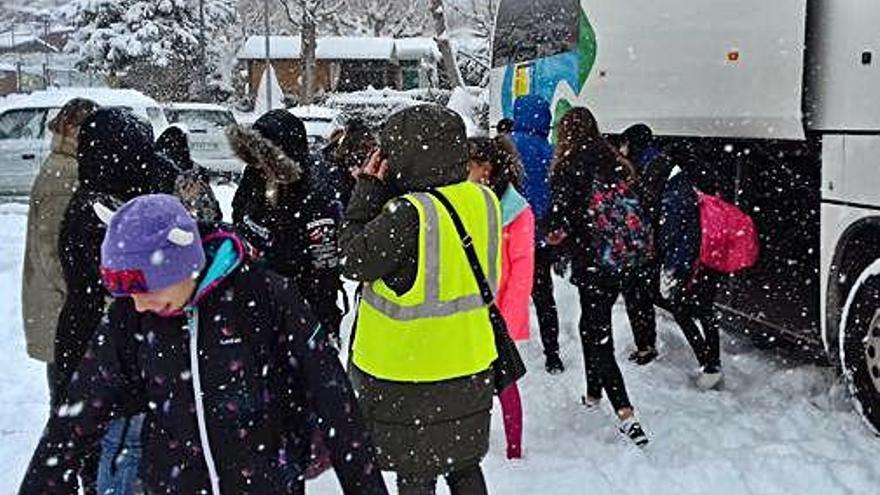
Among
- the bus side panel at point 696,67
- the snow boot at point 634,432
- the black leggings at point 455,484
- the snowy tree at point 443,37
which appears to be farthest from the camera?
the snowy tree at point 443,37

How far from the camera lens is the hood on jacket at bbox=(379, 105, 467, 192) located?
11.9ft

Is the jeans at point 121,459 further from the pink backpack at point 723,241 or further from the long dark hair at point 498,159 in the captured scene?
the pink backpack at point 723,241

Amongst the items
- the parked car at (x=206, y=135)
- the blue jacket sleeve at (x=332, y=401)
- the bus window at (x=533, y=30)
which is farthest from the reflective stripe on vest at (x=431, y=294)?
the parked car at (x=206, y=135)

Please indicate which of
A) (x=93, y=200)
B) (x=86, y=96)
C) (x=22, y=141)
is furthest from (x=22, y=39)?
(x=93, y=200)

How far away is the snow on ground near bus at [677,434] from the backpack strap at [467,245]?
1714mm

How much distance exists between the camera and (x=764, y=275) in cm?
750

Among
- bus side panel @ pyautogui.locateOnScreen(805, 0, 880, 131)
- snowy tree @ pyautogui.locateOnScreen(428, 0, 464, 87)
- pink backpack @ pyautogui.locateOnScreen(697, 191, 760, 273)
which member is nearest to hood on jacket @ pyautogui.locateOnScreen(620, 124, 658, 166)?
pink backpack @ pyautogui.locateOnScreen(697, 191, 760, 273)

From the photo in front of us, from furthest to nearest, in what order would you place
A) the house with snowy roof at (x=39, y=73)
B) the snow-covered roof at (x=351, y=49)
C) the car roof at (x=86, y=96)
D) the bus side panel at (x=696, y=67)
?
the snow-covered roof at (x=351, y=49), the house with snowy roof at (x=39, y=73), the car roof at (x=86, y=96), the bus side panel at (x=696, y=67)

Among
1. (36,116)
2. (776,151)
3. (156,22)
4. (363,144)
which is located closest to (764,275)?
(776,151)

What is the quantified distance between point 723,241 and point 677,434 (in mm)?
1319

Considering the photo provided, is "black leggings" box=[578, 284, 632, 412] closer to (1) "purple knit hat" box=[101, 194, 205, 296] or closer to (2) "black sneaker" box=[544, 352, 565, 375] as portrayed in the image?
(2) "black sneaker" box=[544, 352, 565, 375]

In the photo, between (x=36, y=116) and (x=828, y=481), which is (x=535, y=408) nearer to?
(x=828, y=481)

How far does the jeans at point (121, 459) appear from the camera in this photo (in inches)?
123

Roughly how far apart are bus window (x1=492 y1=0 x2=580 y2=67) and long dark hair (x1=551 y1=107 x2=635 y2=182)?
5.16m
